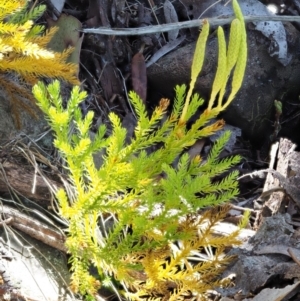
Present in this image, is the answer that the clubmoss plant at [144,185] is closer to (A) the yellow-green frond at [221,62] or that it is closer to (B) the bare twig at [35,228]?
(A) the yellow-green frond at [221,62]

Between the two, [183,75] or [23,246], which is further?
[183,75]

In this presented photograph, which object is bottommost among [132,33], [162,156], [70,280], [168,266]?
[70,280]

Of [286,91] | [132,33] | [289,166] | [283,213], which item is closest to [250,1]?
[286,91]

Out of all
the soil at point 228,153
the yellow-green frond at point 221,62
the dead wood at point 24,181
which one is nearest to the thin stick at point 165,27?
the soil at point 228,153

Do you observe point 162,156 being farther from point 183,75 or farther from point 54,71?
point 183,75

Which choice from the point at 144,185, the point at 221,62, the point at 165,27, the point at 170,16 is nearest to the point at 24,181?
the point at 144,185

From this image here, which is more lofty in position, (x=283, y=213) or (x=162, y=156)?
(x=162, y=156)

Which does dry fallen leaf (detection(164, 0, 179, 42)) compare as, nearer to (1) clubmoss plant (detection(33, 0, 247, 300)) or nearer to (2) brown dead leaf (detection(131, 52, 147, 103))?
(2) brown dead leaf (detection(131, 52, 147, 103))

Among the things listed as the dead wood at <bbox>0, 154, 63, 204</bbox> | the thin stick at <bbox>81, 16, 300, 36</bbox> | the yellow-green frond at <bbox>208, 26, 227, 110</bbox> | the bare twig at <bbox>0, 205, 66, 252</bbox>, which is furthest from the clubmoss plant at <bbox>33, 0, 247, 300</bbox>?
the thin stick at <bbox>81, 16, 300, 36</bbox>

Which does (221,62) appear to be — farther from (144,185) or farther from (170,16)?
(170,16)
